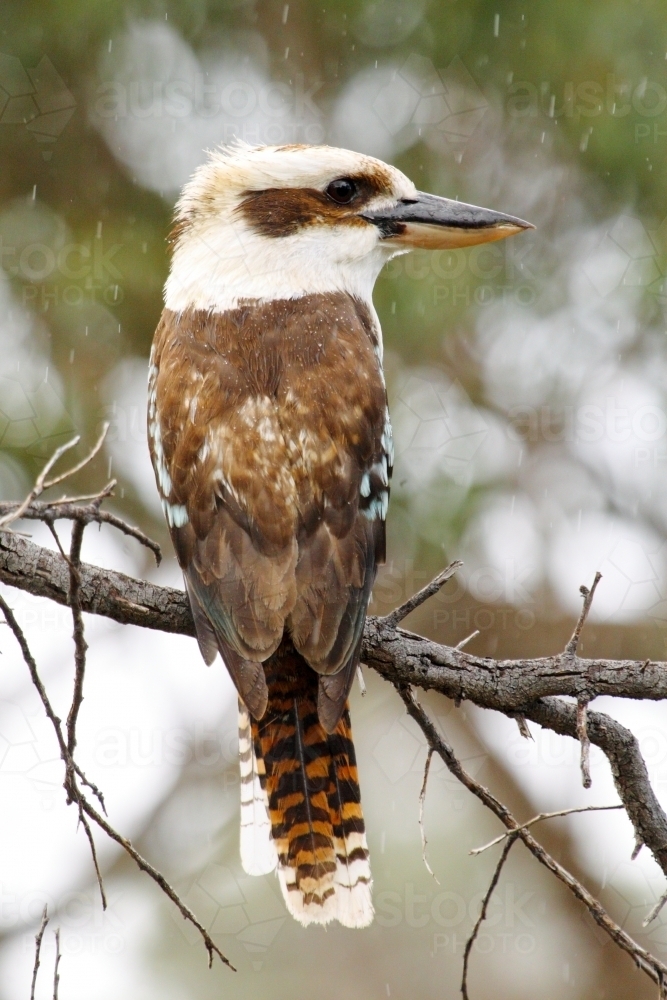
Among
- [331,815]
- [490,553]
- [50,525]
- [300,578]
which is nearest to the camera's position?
[50,525]

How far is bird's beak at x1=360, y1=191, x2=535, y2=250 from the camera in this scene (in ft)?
10.1

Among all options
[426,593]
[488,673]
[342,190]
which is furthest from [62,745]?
[342,190]

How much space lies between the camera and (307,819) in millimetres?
2645

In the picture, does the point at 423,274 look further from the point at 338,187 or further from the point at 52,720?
the point at 52,720

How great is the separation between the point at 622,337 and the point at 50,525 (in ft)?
15.3

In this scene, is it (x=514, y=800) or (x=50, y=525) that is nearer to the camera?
(x=50, y=525)

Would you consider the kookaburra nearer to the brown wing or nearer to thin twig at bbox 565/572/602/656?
the brown wing

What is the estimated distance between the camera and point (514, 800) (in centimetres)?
541

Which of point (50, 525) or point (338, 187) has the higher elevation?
point (338, 187)

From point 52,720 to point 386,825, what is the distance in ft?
14.3

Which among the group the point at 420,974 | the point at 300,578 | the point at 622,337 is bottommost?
the point at 420,974

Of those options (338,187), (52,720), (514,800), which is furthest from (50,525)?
(514,800)

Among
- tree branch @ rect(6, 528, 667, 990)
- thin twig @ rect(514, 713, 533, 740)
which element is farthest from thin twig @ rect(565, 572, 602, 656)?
thin twig @ rect(514, 713, 533, 740)

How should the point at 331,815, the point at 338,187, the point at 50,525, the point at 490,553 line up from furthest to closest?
1. the point at 490,553
2. the point at 338,187
3. the point at 331,815
4. the point at 50,525
